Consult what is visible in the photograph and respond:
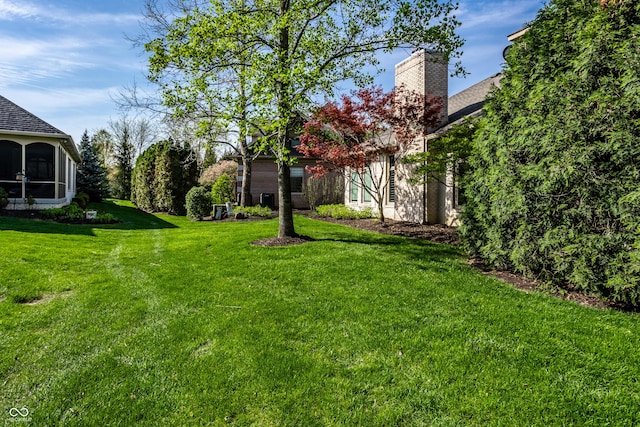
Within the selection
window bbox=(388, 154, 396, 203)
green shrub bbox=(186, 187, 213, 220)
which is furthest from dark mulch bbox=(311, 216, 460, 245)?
green shrub bbox=(186, 187, 213, 220)

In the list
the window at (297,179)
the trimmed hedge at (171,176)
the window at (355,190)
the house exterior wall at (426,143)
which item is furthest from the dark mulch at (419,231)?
the window at (297,179)

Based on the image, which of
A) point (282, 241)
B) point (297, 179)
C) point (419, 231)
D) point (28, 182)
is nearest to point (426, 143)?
point (419, 231)

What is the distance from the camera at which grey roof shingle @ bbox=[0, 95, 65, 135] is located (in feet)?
47.4

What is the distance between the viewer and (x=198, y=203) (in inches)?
602

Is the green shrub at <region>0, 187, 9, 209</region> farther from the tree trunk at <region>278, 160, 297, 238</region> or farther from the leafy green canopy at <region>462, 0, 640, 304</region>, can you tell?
the leafy green canopy at <region>462, 0, 640, 304</region>

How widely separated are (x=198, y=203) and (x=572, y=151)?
13650 millimetres

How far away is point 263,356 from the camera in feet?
11.3

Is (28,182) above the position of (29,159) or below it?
below

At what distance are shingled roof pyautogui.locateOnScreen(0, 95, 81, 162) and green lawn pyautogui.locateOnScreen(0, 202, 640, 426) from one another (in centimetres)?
1092

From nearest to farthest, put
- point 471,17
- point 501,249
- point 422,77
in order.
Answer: point 501,249
point 471,17
point 422,77

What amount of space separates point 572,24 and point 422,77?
7232 millimetres

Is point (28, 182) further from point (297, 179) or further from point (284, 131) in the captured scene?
point (284, 131)

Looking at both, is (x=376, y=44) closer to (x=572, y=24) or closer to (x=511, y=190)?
(x=572, y=24)

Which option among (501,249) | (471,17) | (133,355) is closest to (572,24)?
(501,249)
